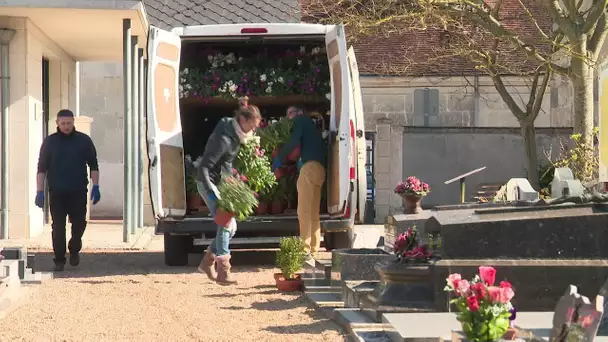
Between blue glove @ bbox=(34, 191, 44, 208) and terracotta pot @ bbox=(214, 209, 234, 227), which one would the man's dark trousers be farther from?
terracotta pot @ bbox=(214, 209, 234, 227)

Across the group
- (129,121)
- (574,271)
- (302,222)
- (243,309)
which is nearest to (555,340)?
(574,271)

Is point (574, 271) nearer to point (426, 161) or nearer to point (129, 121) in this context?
point (129, 121)

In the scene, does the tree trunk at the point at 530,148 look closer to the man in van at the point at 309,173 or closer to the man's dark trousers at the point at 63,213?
the man in van at the point at 309,173

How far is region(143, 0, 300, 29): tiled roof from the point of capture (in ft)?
72.9

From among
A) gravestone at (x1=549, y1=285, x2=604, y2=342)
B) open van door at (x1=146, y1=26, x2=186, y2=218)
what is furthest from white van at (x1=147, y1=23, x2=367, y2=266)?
gravestone at (x1=549, y1=285, x2=604, y2=342)

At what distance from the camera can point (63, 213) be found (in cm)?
1245

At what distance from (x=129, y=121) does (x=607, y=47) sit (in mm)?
10851

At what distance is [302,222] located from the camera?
40.7ft

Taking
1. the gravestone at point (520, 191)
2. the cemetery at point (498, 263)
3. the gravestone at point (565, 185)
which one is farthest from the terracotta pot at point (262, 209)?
the cemetery at point (498, 263)

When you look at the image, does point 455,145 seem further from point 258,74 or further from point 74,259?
point 74,259

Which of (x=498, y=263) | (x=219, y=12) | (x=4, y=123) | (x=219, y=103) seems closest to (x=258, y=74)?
(x=219, y=103)

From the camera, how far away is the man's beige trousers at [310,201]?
40.6 ft

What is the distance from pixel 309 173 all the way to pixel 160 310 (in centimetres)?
356

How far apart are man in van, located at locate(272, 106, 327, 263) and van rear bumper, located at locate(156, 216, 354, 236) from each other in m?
0.21
